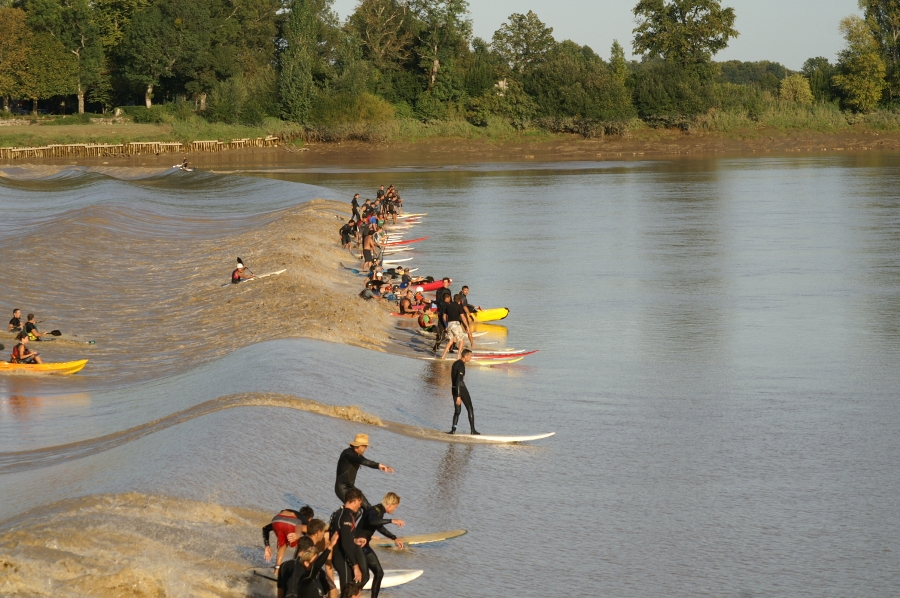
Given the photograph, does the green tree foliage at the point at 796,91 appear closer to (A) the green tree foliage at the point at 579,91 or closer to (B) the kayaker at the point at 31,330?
(A) the green tree foliage at the point at 579,91

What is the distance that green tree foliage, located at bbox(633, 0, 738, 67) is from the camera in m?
109

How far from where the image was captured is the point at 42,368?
2436 cm

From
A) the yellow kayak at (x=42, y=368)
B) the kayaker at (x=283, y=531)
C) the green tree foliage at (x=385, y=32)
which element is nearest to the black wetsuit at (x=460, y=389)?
the kayaker at (x=283, y=531)

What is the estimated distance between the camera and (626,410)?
68.7 feet

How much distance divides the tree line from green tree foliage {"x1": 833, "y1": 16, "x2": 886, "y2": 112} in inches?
5.9

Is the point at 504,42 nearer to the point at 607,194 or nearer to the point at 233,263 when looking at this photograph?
the point at 607,194

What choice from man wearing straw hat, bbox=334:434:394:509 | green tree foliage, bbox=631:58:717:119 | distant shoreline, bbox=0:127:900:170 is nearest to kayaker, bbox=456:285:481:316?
man wearing straw hat, bbox=334:434:394:509

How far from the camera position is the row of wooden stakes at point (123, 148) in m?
92.0

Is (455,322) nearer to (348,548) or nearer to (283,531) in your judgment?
(283,531)

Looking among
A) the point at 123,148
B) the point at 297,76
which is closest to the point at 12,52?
the point at 123,148

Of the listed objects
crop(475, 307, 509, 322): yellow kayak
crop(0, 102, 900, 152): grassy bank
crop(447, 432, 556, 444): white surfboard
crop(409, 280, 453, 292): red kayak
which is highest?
crop(0, 102, 900, 152): grassy bank

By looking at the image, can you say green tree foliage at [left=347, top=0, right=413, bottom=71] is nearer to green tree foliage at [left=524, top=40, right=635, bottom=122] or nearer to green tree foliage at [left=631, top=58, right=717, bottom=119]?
green tree foliage at [left=524, top=40, right=635, bottom=122]

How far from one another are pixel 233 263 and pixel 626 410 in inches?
781

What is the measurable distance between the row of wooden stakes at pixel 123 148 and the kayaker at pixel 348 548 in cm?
8739
